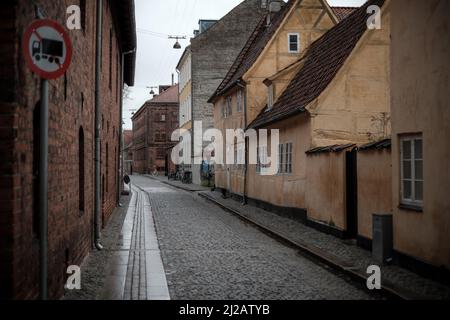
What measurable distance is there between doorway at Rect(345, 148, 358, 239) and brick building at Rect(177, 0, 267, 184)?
1263 inches

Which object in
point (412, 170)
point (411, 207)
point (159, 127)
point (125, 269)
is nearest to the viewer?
point (411, 207)

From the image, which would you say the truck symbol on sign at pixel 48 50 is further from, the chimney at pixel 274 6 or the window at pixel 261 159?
the chimney at pixel 274 6

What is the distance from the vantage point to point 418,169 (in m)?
9.55

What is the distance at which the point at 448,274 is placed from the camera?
818 centimetres

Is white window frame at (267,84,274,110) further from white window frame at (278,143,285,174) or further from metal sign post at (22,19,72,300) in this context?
metal sign post at (22,19,72,300)

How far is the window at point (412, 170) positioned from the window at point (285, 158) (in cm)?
853

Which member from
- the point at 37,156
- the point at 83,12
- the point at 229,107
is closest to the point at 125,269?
the point at 37,156

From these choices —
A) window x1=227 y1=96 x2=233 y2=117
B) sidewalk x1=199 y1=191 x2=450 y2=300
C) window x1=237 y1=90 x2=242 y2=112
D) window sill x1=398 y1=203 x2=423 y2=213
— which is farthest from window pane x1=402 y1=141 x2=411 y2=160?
window x1=227 y1=96 x2=233 y2=117

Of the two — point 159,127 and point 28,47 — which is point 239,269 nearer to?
point 28,47

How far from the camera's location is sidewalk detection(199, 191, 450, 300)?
7932 mm

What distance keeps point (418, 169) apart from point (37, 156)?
20.8ft

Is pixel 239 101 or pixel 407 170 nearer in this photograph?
pixel 407 170

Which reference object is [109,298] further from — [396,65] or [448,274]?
[396,65]

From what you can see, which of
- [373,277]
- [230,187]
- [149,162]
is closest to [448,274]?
[373,277]
